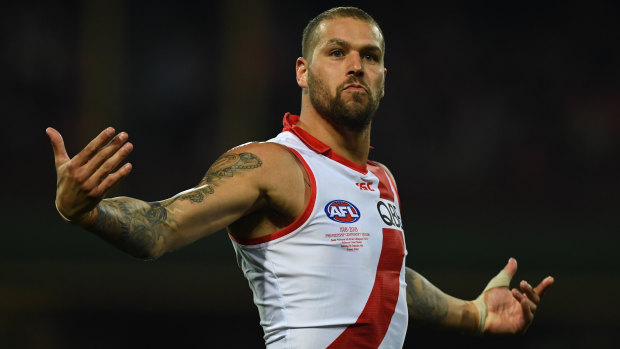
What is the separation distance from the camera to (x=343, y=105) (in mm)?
3424

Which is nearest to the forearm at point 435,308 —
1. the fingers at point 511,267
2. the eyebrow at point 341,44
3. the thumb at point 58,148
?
the fingers at point 511,267

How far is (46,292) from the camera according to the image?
6.95m

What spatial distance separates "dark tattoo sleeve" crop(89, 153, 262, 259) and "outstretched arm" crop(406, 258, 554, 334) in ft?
4.47

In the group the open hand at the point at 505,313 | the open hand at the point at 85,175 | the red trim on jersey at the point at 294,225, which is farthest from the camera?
the open hand at the point at 505,313

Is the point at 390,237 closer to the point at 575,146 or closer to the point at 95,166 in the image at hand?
the point at 95,166

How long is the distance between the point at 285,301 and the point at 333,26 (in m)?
1.19

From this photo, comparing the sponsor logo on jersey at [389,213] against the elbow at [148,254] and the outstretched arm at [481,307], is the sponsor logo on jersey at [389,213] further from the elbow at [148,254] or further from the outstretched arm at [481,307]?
the elbow at [148,254]

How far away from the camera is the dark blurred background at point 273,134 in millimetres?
6969

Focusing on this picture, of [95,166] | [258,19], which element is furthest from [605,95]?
[95,166]

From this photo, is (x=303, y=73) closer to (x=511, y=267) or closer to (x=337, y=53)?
(x=337, y=53)

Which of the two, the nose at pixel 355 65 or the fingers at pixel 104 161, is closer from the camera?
the fingers at pixel 104 161

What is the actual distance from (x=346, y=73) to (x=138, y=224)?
1.21 m

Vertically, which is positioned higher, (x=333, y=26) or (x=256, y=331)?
(x=333, y=26)

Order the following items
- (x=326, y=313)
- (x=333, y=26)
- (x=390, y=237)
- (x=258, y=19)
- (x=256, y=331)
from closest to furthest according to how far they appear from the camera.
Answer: (x=326, y=313) → (x=390, y=237) → (x=333, y=26) → (x=256, y=331) → (x=258, y=19)
